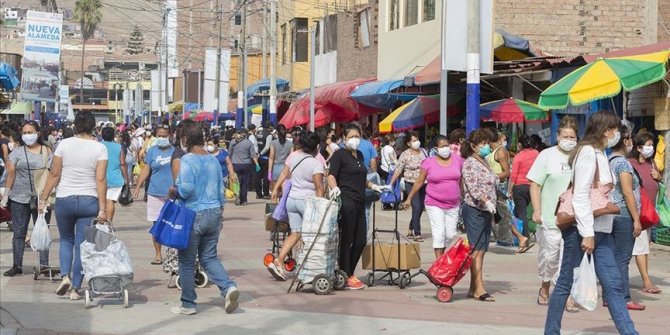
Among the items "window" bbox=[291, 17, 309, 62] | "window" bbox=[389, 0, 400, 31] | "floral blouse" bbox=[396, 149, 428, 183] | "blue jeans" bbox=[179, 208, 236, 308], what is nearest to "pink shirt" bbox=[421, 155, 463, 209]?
"blue jeans" bbox=[179, 208, 236, 308]

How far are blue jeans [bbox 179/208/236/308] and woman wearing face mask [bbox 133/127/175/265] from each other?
3.61 m

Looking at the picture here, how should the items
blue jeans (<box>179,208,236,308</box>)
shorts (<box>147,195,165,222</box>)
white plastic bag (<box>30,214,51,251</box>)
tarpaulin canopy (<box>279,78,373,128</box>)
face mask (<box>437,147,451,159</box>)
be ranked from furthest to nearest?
tarpaulin canopy (<box>279,78,373,128</box>) → shorts (<box>147,195,165,222</box>) → face mask (<box>437,147,451,159</box>) → white plastic bag (<box>30,214,51,251</box>) → blue jeans (<box>179,208,236,308</box>)

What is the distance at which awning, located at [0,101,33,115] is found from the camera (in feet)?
143

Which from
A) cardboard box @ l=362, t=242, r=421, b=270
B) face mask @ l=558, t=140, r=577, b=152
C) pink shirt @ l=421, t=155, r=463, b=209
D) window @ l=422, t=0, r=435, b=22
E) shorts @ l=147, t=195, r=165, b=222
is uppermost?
window @ l=422, t=0, r=435, b=22

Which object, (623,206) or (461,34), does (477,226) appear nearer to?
(623,206)

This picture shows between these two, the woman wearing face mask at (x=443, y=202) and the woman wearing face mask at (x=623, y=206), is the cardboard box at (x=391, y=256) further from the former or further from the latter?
the woman wearing face mask at (x=623, y=206)

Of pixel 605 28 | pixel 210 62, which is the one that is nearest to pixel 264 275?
pixel 605 28

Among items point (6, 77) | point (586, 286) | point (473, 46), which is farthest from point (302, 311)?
point (6, 77)

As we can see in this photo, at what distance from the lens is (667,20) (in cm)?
2655

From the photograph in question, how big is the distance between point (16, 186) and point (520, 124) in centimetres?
1270

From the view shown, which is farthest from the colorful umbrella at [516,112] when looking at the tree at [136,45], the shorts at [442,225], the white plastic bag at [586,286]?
the tree at [136,45]

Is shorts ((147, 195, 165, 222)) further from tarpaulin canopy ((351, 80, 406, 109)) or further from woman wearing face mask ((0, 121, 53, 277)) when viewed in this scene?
tarpaulin canopy ((351, 80, 406, 109))

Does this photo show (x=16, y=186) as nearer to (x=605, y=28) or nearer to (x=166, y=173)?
(x=166, y=173)

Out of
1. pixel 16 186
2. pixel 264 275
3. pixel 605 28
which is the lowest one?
pixel 264 275
